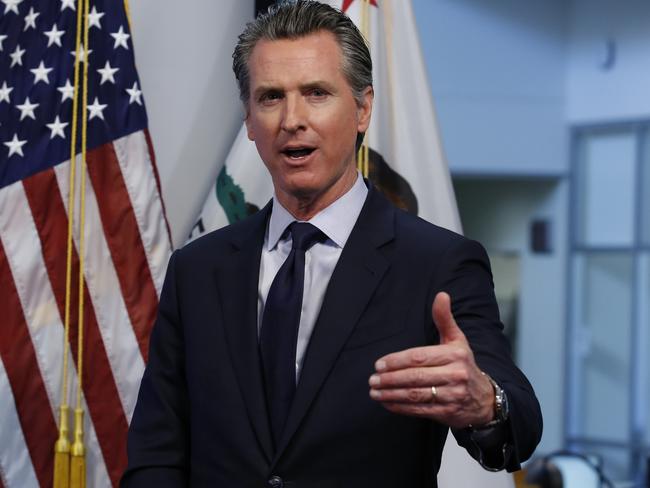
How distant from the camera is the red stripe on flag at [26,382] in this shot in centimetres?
241

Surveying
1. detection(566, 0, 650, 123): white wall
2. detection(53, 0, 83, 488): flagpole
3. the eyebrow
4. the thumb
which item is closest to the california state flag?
detection(53, 0, 83, 488): flagpole

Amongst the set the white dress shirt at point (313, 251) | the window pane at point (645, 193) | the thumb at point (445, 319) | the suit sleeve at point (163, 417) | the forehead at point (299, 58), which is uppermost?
the window pane at point (645, 193)

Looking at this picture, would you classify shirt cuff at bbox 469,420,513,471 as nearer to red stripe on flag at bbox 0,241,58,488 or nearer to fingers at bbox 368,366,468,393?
fingers at bbox 368,366,468,393

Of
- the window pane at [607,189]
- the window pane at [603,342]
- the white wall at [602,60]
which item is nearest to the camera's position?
the white wall at [602,60]

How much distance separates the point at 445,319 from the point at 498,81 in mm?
8564

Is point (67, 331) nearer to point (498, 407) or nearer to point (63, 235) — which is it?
point (63, 235)

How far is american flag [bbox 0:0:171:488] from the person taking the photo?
7.97ft

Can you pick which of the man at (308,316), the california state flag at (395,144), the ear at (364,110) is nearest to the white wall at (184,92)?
the california state flag at (395,144)

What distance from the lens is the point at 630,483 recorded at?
31.9ft

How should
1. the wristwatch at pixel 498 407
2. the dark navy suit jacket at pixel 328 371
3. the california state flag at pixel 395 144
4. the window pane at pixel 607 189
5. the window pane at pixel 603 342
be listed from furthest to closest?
the window pane at pixel 603 342, the window pane at pixel 607 189, the california state flag at pixel 395 144, the dark navy suit jacket at pixel 328 371, the wristwatch at pixel 498 407

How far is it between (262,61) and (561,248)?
29.6ft

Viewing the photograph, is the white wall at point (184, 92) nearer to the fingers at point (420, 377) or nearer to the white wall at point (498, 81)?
the fingers at point (420, 377)

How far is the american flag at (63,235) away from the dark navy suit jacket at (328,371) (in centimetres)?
78

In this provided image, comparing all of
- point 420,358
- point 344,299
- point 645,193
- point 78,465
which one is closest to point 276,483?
point 344,299
